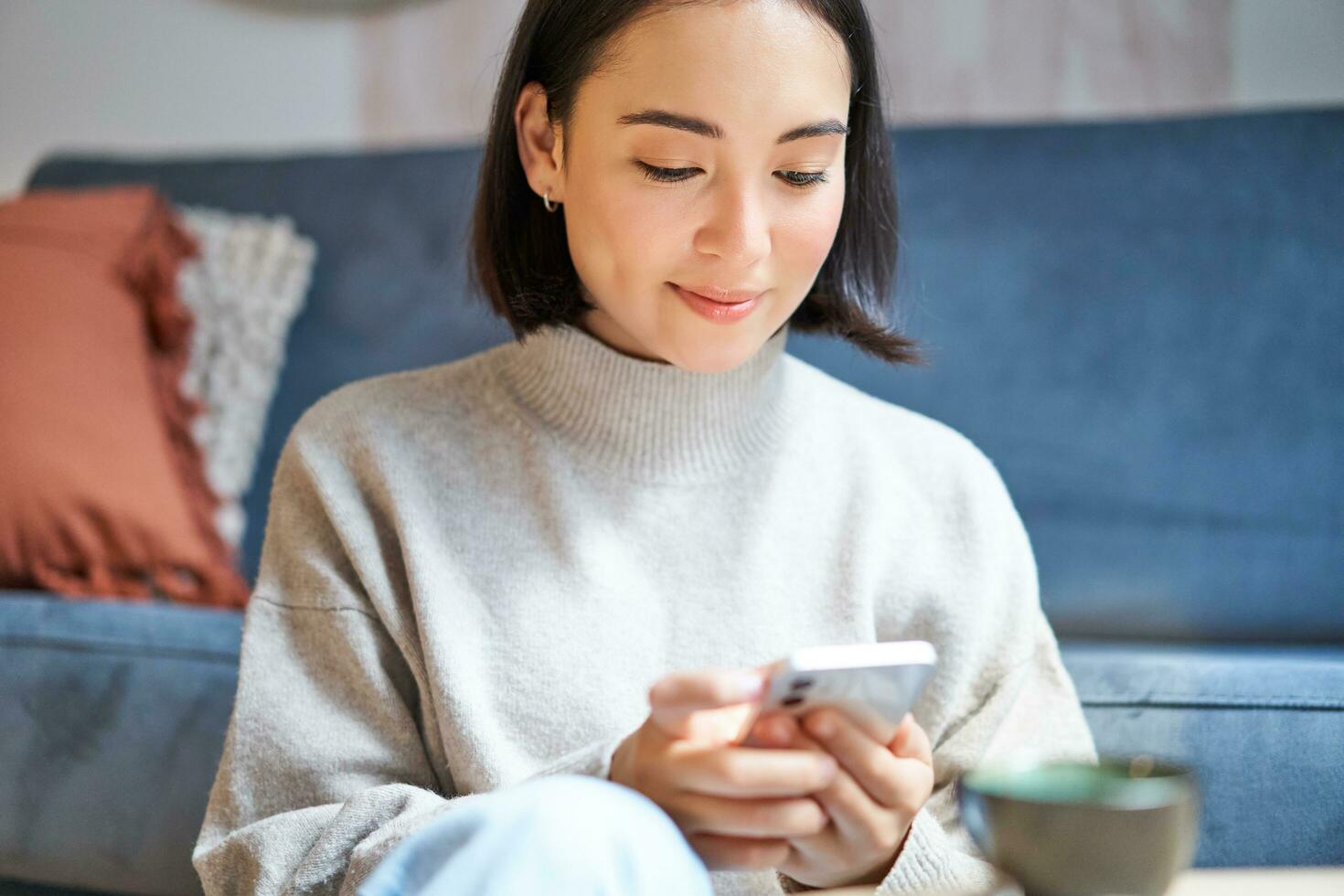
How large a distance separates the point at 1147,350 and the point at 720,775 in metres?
1.10

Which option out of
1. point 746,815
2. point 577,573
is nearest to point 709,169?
point 577,573

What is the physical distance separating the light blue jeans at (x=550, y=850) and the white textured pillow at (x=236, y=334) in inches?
49.0

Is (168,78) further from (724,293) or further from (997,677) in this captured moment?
(997,677)

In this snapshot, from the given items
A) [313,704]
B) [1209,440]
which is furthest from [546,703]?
[1209,440]

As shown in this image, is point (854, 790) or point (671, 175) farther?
point (671, 175)

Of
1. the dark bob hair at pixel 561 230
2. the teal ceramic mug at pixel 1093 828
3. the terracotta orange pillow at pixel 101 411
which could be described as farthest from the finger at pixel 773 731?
the terracotta orange pillow at pixel 101 411

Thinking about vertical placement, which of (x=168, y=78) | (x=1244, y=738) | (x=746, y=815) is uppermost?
(x=168, y=78)

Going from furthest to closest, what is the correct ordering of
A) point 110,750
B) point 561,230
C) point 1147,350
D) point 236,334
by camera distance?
point 236,334 < point 1147,350 < point 110,750 < point 561,230

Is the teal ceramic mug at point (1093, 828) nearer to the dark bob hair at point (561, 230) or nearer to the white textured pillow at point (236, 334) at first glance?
the dark bob hair at point (561, 230)

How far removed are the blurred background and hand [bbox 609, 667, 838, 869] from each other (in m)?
1.53

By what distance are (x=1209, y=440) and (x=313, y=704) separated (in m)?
1.09

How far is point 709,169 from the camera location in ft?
3.07

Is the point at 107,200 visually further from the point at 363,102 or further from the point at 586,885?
the point at 586,885

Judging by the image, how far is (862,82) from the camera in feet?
3.56
